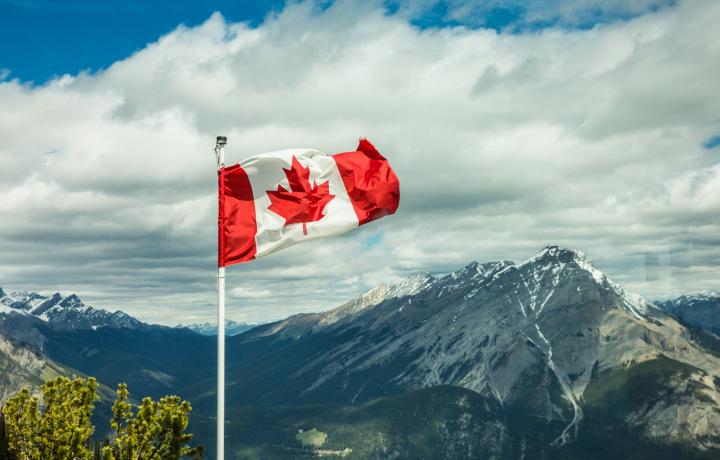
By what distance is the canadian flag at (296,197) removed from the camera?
30.7 metres

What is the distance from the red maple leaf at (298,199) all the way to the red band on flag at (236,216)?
→ 3.53 feet

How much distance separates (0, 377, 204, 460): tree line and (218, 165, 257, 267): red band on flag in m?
Answer: 8.03

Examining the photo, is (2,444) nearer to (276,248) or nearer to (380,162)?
(276,248)

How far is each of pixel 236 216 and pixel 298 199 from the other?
2.88 m

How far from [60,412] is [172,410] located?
5311 mm

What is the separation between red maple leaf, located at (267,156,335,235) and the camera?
3169 cm

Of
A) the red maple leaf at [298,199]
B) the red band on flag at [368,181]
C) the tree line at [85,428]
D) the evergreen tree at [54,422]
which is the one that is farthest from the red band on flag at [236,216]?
the evergreen tree at [54,422]

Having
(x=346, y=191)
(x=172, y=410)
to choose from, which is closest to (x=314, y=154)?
(x=346, y=191)

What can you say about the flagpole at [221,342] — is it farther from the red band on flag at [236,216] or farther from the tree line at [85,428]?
the tree line at [85,428]

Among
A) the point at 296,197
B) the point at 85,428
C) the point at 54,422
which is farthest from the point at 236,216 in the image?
the point at 54,422

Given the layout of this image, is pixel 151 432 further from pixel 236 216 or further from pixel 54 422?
pixel 236 216

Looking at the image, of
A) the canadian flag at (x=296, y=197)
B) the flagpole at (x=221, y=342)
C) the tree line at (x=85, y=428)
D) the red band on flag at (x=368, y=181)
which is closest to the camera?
the flagpole at (x=221, y=342)

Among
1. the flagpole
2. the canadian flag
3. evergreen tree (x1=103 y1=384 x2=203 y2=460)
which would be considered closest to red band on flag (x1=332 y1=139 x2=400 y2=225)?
the canadian flag

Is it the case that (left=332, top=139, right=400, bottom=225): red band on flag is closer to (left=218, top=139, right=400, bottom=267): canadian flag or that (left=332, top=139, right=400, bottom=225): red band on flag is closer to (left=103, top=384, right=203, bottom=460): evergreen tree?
(left=218, top=139, right=400, bottom=267): canadian flag
